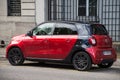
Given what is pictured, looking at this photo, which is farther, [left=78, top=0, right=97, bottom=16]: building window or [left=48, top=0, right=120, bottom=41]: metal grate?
[left=78, top=0, right=97, bottom=16]: building window

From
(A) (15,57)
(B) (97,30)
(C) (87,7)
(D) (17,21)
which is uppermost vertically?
(C) (87,7)

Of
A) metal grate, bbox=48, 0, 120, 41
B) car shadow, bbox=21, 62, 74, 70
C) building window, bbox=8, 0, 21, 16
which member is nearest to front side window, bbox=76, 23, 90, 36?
car shadow, bbox=21, 62, 74, 70

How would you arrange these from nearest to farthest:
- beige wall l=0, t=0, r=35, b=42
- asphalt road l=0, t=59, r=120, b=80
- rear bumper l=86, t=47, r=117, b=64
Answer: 1. asphalt road l=0, t=59, r=120, b=80
2. rear bumper l=86, t=47, r=117, b=64
3. beige wall l=0, t=0, r=35, b=42

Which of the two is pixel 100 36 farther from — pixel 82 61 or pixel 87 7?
pixel 87 7

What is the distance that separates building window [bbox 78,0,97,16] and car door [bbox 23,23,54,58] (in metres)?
7.09

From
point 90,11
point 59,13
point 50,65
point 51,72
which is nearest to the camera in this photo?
point 51,72

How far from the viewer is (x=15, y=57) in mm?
15047

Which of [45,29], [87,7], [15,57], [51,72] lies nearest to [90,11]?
[87,7]

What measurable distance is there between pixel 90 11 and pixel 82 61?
26.8 ft

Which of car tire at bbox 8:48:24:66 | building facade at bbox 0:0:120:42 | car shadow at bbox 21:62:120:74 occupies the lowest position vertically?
car shadow at bbox 21:62:120:74

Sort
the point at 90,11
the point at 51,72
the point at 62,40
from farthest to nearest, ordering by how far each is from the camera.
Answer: the point at 90,11 → the point at 62,40 → the point at 51,72

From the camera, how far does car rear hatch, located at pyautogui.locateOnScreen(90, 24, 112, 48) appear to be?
538 inches

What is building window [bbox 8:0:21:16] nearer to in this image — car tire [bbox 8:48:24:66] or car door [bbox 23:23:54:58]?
car tire [bbox 8:48:24:66]

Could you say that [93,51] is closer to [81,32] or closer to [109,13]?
[81,32]
